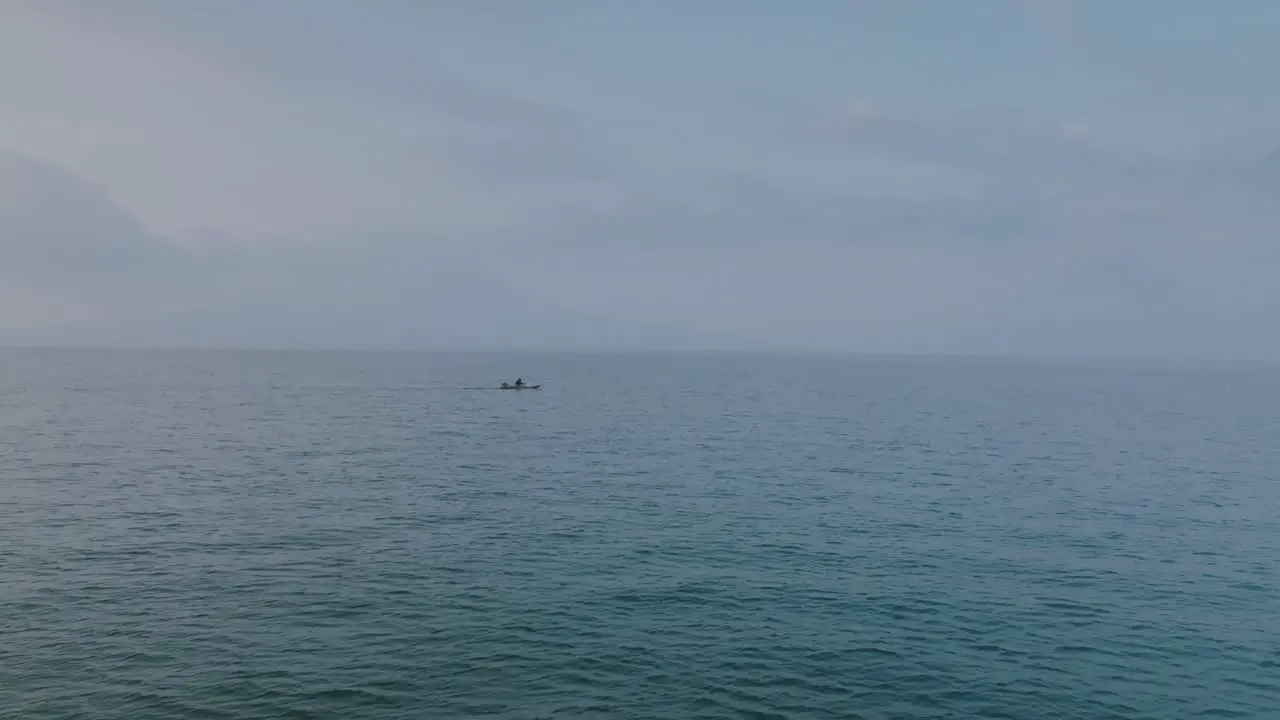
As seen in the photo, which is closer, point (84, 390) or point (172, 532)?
point (172, 532)

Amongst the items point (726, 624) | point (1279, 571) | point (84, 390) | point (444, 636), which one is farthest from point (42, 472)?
point (84, 390)

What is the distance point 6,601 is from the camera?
1604 inches

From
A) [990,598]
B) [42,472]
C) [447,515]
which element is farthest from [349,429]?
[990,598]

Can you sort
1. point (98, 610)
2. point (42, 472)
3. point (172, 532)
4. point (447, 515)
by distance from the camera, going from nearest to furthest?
point (98, 610) < point (172, 532) < point (447, 515) < point (42, 472)

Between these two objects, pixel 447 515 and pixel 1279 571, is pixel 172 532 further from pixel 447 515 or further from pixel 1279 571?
pixel 1279 571

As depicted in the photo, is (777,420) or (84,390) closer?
(777,420)

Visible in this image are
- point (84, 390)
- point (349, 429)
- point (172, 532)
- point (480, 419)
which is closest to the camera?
point (172, 532)

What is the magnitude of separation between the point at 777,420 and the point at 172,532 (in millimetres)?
103360

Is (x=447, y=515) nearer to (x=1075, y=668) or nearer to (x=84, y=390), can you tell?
(x=1075, y=668)

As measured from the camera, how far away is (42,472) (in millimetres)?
75625

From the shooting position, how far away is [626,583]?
46250mm

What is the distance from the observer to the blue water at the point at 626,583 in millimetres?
32906

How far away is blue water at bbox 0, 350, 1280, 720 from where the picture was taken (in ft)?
108

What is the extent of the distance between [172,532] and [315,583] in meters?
17.2
